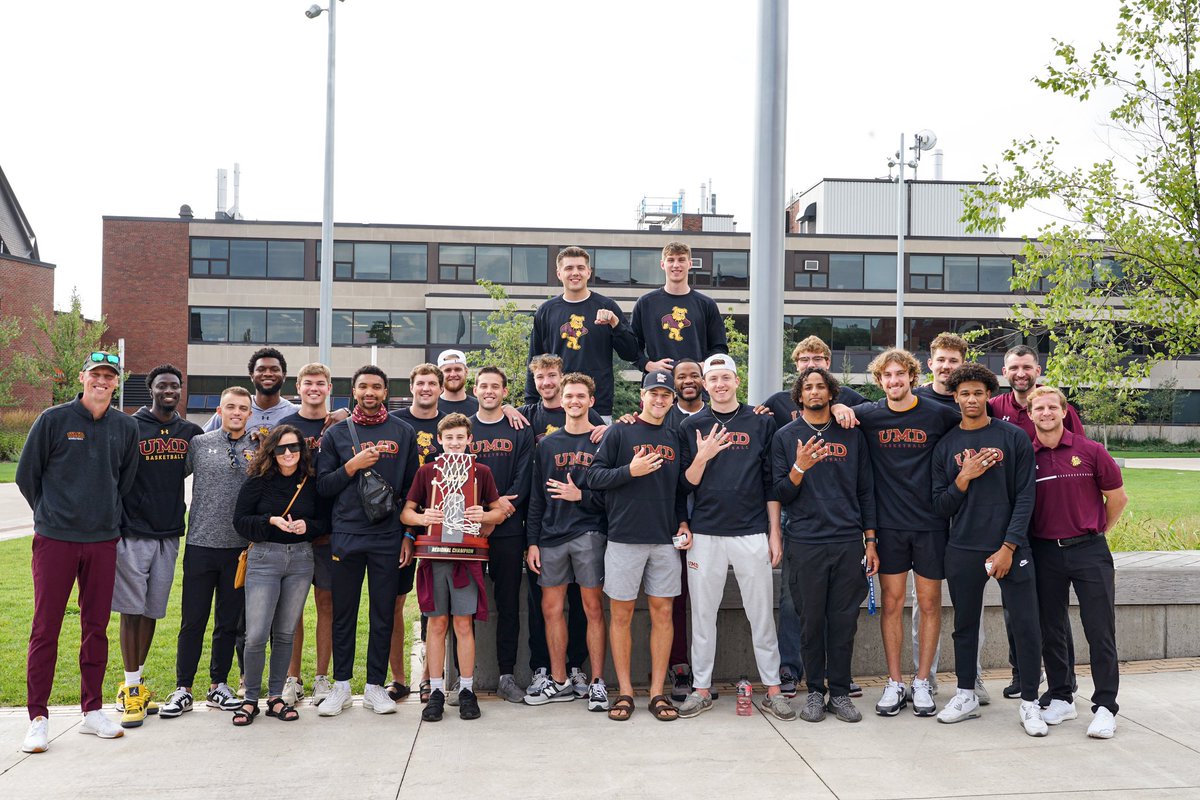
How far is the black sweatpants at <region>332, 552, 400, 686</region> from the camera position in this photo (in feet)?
21.0

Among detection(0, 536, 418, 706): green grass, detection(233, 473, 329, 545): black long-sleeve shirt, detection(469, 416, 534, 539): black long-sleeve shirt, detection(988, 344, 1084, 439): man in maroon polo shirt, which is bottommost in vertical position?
detection(0, 536, 418, 706): green grass

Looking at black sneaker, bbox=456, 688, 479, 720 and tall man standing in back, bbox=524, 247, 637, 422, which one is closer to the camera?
black sneaker, bbox=456, 688, 479, 720

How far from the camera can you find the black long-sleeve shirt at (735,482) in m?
6.35

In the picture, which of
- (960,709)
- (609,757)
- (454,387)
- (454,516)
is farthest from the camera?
(454,387)

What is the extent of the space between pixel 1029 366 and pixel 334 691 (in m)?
5.14

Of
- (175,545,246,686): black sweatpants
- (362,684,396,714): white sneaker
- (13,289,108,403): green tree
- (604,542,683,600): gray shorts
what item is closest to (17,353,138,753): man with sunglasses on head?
(175,545,246,686): black sweatpants

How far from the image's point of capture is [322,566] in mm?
6609

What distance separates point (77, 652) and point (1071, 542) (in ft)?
26.6

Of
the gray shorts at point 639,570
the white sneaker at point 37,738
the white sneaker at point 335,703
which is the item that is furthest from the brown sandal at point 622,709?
the white sneaker at point 37,738

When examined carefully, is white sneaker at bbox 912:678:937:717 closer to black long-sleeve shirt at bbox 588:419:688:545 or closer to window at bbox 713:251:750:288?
black long-sleeve shirt at bbox 588:419:688:545

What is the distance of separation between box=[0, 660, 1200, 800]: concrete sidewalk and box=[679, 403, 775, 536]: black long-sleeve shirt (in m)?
1.27

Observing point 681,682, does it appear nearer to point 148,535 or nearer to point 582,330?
point 582,330

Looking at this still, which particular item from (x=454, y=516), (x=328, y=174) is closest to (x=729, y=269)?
(x=328, y=174)

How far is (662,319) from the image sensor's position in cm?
770
